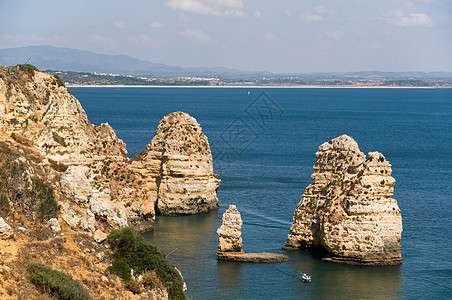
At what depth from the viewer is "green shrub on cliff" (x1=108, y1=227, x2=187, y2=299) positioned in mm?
28477

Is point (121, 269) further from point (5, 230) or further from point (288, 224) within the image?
point (288, 224)

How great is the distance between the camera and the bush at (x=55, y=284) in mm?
24078

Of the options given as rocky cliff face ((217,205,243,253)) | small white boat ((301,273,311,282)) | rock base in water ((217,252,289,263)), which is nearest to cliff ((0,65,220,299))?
rocky cliff face ((217,205,243,253))

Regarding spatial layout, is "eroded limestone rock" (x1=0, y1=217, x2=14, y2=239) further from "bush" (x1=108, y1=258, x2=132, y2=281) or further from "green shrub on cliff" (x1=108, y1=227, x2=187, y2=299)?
"green shrub on cliff" (x1=108, y1=227, x2=187, y2=299)

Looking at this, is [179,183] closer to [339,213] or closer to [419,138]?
[339,213]

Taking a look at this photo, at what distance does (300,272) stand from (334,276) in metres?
1.87

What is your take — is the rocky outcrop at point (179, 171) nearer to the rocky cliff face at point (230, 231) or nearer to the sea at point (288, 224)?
the sea at point (288, 224)

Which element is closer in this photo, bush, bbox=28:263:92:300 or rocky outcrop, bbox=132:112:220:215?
bush, bbox=28:263:92:300

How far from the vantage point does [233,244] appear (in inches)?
1853

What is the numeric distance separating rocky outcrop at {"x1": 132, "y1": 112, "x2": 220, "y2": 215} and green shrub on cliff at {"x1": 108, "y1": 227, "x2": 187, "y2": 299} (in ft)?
109

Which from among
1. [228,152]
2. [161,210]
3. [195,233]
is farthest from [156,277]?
[228,152]

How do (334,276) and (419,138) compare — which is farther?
(419,138)

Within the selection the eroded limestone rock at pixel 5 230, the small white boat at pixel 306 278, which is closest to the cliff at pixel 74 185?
the eroded limestone rock at pixel 5 230

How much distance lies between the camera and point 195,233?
184ft
